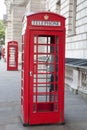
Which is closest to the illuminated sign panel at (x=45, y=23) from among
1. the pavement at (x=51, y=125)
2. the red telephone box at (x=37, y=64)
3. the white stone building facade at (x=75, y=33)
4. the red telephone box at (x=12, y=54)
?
the red telephone box at (x=37, y=64)

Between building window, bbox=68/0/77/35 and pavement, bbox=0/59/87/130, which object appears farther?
building window, bbox=68/0/77/35

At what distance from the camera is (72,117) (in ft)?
31.5

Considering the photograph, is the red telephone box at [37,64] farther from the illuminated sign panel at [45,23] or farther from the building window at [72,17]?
the building window at [72,17]

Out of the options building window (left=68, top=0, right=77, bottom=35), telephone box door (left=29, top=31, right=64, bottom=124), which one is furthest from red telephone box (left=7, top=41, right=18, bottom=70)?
telephone box door (left=29, top=31, right=64, bottom=124)

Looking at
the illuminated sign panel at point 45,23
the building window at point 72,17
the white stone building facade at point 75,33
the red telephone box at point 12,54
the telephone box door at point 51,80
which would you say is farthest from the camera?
the red telephone box at point 12,54

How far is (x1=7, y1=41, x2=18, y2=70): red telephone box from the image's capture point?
28.1 m

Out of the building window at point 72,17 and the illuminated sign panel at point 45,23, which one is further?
the building window at point 72,17

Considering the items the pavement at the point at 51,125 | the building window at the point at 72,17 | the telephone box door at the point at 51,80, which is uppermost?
the building window at the point at 72,17

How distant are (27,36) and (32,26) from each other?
232 millimetres

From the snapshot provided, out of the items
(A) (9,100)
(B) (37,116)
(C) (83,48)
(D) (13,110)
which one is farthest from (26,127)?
(C) (83,48)

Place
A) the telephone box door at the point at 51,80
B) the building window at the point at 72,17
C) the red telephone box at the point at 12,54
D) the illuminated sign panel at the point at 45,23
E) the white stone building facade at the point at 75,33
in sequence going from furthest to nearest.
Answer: the red telephone box at the point at 12,54
the building window at the point at 72,17
the white stone building facade at the point at 75,33
the telephone box door at the point at 51,80
the illuminated sign panel at the point at 45,23

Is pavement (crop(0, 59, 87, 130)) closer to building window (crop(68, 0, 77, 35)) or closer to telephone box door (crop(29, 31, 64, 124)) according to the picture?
telephone box door (crop(29, 31, 64, 124))

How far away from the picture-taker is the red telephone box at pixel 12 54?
1107 inches

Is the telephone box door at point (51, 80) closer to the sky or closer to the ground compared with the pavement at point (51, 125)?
closer to the sky
